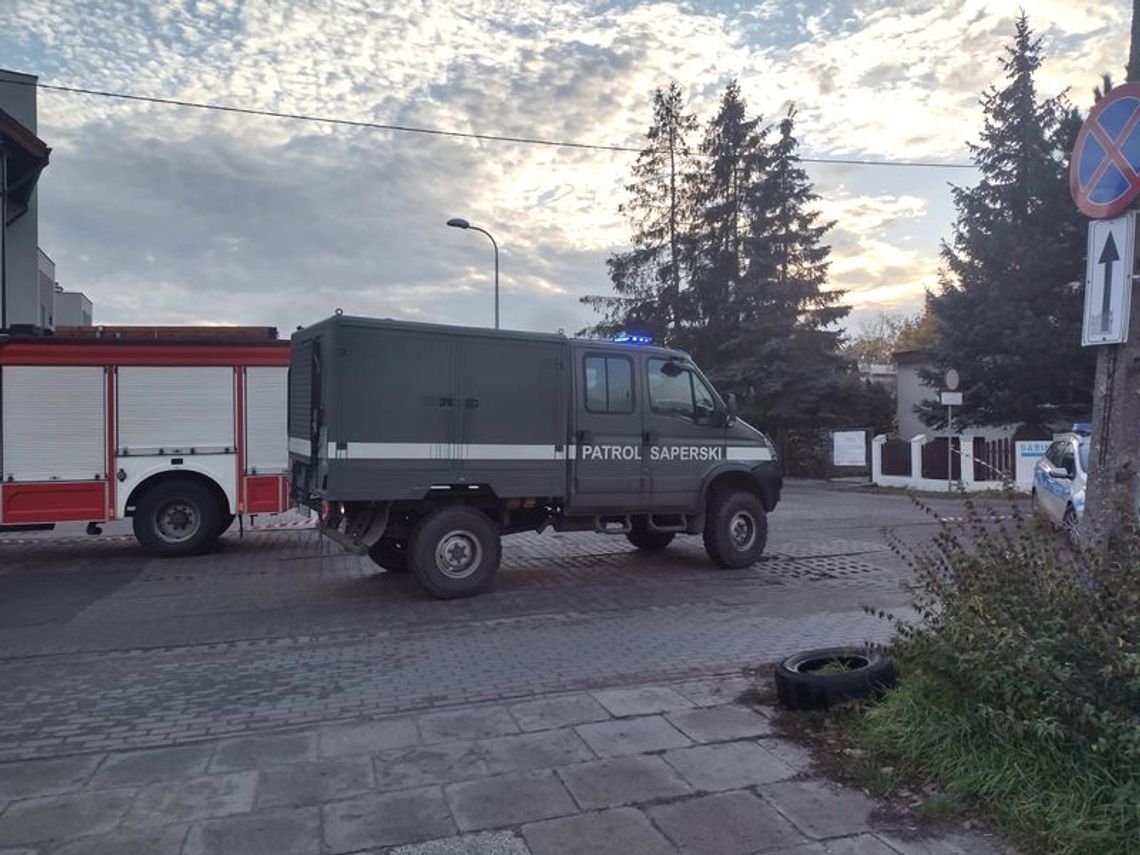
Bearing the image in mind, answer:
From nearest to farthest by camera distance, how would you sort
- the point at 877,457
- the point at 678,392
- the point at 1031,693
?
the point at 1031,693 < the point at 678,392 < the point at 877,457

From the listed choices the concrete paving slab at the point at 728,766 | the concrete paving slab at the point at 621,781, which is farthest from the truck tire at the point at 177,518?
the concrete paving slab at the point at 728,766

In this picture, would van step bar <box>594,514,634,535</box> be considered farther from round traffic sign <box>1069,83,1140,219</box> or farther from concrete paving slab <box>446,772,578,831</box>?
round traffic sign <box>1069,83,1140,219</box>

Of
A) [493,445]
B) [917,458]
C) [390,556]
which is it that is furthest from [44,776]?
[917,458]

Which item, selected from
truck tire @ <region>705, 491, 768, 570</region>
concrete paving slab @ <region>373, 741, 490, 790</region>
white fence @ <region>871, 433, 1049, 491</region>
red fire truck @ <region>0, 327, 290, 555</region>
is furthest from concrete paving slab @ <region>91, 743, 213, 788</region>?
white fence @ <region>871, 433, 1049, 491</region>

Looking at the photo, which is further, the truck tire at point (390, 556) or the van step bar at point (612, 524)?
the truck tire at point (390, 556)

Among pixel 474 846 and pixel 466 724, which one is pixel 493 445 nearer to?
pixel 466 724

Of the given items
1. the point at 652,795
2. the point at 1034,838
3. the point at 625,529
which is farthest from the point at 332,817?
the point at 625,529

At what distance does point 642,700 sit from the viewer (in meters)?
5.45

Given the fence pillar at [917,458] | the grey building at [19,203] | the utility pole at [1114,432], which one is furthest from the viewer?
the fence pillar at [917,458]

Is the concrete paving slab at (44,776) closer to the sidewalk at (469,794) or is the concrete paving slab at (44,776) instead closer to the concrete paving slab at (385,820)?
the sidewalk at (469,794)

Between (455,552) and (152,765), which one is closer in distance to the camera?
(152,765)

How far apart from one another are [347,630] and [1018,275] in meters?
22.3

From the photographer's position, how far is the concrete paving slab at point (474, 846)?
352 cm

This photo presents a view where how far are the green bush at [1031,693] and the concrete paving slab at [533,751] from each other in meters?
1.51
